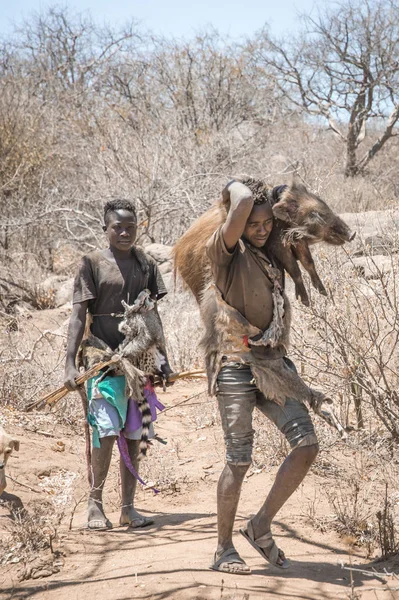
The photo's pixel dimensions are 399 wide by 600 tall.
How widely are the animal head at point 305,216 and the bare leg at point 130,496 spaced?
1738 millimetres

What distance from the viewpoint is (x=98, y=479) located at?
4320mm

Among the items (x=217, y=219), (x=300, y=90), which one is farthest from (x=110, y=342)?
(x=300, y=90)

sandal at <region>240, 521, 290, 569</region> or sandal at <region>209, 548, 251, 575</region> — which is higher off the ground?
sandal at <region>240, 521, 290, 569</region>

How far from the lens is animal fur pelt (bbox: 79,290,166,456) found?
4316mm

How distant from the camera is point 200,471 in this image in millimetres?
5449

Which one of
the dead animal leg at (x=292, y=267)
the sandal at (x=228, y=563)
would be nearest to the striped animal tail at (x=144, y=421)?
the sandal at (x=228, y=563)

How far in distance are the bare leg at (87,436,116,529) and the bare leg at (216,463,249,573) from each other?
1.10 metres

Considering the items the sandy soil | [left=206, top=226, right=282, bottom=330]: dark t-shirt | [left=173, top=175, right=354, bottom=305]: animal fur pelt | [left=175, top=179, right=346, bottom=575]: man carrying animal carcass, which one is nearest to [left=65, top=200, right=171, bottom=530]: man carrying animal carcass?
the sandy soil

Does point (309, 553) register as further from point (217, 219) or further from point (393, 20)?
point (393, 20)

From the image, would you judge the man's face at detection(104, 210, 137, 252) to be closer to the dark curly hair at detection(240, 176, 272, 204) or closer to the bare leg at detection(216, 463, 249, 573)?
the dark curly hair at detection(240, 176, 272, 204)

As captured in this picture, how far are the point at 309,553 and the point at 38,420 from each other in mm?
3246

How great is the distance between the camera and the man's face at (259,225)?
3404 mm

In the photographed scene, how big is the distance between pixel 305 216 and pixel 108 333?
154 cm

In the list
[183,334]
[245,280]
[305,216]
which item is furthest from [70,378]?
[183,334]
